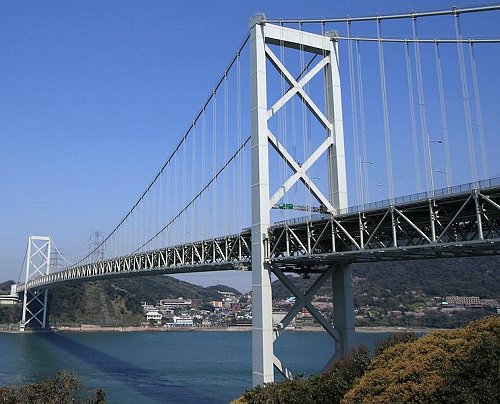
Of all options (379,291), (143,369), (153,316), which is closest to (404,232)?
(143,369)

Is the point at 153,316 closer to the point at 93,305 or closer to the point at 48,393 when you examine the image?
the point at 93,305

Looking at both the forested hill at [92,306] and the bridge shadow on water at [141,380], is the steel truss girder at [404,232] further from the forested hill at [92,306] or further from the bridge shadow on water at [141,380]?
the forested hill at [92,306]

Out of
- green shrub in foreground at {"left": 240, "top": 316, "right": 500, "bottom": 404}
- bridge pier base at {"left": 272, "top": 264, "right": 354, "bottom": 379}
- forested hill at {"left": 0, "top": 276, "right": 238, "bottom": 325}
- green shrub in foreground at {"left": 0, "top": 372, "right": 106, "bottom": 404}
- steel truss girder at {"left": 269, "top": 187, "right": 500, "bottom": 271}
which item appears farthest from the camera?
forested hill at {"left": 0, "top": 276, "right": 238, "bottom": 325}

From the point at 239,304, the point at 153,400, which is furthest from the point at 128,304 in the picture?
the point at 153,400

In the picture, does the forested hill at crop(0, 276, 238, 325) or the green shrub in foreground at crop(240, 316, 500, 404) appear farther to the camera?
the forested hill at crop(0, 276, 238, 325)

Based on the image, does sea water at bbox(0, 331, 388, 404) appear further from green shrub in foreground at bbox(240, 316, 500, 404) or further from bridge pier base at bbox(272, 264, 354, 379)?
green shrub in foreground at bbox(240, 316, 500, 404)

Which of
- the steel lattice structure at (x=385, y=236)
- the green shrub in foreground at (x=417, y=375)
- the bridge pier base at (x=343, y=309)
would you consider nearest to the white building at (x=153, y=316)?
the steel lattice structure at (x=385, y=236)

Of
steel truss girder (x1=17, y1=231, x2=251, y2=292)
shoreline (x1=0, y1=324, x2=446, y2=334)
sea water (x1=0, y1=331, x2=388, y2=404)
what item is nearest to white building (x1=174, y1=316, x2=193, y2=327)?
shoreline (x1=0, y1=324, x2=446, y2=334)
